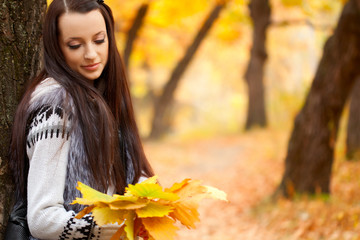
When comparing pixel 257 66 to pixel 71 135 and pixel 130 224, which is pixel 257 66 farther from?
pixel 130 224

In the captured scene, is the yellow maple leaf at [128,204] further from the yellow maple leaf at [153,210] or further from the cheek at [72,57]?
the cheek at [72,57]

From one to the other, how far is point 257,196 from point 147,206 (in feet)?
19.1

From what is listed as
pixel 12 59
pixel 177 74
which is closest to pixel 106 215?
pixel 12 59

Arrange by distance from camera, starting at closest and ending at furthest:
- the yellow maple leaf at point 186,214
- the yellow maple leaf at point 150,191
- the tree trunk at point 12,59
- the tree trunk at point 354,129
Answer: the yellow maple leaf at point 150,191, the yellow maple leaf at point 186,214, the tree trunk at point 12,59, the tree trunk at point 354,129

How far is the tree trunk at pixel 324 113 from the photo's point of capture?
532cm

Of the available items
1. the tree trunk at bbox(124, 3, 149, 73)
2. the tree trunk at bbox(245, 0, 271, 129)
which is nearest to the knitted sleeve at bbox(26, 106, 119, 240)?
the tree trunk at bbox(124, 3, 149, 73)

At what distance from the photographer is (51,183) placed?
68.6 inches

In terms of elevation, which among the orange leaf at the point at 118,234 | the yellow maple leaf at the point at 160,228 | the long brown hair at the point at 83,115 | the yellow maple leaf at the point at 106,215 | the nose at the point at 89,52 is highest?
the nose at the point at 89,52

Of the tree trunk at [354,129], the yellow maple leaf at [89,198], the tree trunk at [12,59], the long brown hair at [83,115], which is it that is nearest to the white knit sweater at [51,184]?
the long brown hair at [83,115]

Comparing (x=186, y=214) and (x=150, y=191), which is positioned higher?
(x=150, y=191)

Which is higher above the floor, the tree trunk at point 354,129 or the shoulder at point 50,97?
the shoulder at point 50,97

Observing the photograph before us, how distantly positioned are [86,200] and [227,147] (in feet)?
37.4

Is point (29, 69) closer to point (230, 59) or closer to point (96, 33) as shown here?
point (96, 33)

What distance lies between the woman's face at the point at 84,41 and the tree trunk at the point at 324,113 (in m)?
4.06
